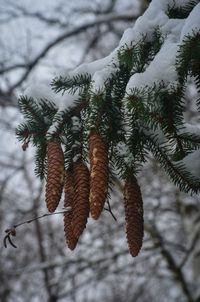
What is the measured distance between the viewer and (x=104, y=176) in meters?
0.67

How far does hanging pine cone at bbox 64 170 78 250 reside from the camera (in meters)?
0.73

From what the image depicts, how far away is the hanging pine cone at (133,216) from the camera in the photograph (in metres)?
0.74

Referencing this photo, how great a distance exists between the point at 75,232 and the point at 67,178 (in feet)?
0.79

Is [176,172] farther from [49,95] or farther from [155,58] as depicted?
[49,95]

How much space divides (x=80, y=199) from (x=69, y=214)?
107 mm

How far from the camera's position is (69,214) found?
789mm

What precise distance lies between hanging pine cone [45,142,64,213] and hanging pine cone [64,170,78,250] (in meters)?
0.08

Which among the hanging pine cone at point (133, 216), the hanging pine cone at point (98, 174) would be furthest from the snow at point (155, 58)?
the hanging pine cone at point (133, 216)

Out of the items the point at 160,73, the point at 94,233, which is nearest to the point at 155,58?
the point at 160,73

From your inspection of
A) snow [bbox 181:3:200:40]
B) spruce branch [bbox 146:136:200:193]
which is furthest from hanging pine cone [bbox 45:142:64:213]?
snow [bbox 181:3:200:40]

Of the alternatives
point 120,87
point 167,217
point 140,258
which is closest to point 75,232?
point 120,87

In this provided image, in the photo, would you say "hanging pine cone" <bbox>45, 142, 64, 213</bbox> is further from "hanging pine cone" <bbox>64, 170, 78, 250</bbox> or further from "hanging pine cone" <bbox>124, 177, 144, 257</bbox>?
"hanging pine cone" <bbox>124, 177, 144, 257</bbox>

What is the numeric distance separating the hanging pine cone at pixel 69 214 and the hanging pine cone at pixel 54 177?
8 centimetres

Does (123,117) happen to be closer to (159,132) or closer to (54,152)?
(159,132)
